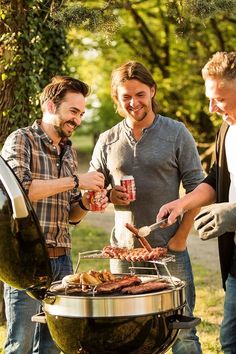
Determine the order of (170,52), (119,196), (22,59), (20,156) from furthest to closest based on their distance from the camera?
1. (170,52)
2. (22,59)
3. (119,196)
4. (20,156)

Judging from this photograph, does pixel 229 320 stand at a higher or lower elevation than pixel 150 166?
lower

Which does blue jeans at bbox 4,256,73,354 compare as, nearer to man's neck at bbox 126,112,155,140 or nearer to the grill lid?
the grill lid

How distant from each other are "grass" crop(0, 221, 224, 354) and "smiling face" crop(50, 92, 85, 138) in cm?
251

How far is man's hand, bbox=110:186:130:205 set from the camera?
463cm

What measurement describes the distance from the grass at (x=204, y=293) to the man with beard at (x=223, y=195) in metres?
2.10

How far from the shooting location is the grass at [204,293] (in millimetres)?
6805

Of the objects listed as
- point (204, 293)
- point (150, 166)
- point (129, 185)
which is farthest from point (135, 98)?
point (204, 293)

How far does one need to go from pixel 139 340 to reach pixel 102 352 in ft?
0.64

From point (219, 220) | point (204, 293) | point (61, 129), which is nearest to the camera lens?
point (219, 220)

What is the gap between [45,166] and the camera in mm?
4516

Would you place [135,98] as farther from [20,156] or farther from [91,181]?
[20,156]

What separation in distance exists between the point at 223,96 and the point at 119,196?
0.95m

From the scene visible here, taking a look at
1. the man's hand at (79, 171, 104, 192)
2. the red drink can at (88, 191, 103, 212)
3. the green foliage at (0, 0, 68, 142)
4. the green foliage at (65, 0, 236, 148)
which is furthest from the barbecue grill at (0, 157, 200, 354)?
the green foliage at (65, 0, 236, 148)

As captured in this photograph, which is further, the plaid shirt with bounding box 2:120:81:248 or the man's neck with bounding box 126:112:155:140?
the man's neck with bounding box 126:112:155:140
